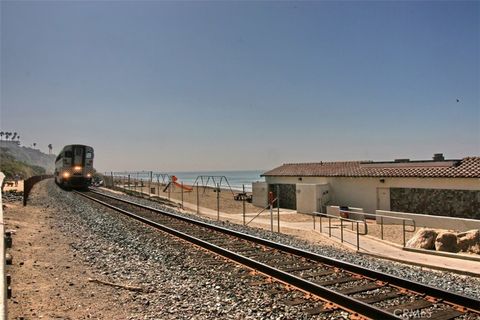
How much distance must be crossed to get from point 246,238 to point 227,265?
3479mm

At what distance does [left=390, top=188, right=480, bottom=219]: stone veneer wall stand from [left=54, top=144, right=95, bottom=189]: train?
975 inches

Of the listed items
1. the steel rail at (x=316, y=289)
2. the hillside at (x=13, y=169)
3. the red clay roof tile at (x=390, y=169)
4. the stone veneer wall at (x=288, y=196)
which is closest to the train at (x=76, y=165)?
the red clay roof tile at (x=390, y=169)

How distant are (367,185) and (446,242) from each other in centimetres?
1254

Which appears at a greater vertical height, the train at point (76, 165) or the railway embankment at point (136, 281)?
the train at point (76, 165)

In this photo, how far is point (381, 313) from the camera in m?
5.62

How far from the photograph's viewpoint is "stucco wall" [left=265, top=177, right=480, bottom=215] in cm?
2227

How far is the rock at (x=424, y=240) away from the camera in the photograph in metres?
14.9

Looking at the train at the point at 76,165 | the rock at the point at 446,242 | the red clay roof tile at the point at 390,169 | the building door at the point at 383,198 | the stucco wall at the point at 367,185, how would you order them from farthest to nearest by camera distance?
the train at the point at 76,165 → the building door at the point at 383,198 → the red clay roof tile at the point at 390,169 → the stucco wall at the point at 367,185 → the rock at the point at 446,242

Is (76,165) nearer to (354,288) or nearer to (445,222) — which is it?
(445,222)

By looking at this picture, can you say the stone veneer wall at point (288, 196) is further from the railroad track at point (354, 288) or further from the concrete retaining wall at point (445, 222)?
the railroad track at point (354, 288)

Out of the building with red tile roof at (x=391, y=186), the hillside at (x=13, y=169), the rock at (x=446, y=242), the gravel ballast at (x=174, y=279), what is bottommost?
the rock at (x=446, y=242)

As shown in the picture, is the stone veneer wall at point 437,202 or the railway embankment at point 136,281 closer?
the railway embankment at point 136,281

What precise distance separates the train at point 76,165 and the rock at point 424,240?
2806 cm

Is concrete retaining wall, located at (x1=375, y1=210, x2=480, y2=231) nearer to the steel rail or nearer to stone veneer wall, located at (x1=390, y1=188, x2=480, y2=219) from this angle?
stone veneer wall, located at (x1=390, y1=188, x2=480, y2=219)
